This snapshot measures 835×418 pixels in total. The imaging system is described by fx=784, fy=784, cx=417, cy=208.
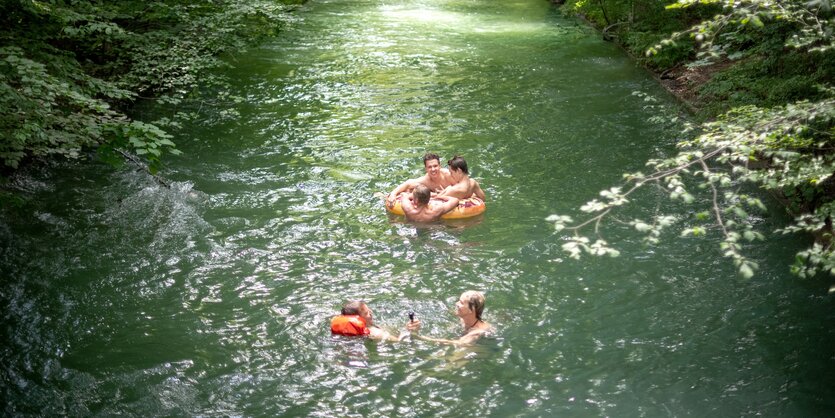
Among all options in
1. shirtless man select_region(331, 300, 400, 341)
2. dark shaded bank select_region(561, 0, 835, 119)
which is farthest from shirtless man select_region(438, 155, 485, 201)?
shirtless man select_region(331, 300, 400, 341)

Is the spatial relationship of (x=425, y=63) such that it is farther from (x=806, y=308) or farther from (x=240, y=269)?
(x=806, y=308)

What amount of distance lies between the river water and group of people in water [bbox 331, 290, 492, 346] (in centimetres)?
12

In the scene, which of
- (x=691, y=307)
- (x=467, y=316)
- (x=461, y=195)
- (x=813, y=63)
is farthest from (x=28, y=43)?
(x=813, y=63)

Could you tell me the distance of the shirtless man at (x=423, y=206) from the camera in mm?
10094

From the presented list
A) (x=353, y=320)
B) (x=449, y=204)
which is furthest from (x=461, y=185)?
(x=353, y=320)

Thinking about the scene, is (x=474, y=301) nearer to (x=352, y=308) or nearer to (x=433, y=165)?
(x=352, y=308)

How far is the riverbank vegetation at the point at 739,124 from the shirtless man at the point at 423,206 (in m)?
1.54

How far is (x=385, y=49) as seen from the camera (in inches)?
824

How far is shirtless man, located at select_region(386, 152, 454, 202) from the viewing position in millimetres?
10664

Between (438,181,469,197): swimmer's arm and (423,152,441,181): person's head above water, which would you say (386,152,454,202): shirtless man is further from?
(438,181,469,197): swimmer's arm

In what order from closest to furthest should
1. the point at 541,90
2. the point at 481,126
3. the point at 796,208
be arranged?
the point at 796,208
the point at 481,126
the point at 541,90

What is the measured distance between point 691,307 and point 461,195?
3.50 meters

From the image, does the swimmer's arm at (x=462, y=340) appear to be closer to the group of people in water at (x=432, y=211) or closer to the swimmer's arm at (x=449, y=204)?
the group of people in water at (x=432, y=211)

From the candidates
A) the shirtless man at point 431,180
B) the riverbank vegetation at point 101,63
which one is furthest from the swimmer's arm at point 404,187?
the riverbank vegetation at point 101,63
